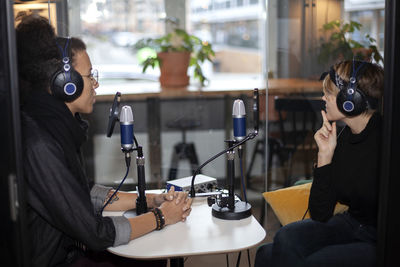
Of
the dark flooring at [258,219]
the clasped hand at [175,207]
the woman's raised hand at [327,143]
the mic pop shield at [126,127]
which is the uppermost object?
the mic pop shield at [126,127]

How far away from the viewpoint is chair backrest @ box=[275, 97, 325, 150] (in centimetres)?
384

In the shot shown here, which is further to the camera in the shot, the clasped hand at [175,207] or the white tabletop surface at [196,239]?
the clasped hand at [175,207]

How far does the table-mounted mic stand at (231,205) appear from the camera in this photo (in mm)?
1665

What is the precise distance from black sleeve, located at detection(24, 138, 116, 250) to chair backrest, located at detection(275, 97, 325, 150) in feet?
8.55

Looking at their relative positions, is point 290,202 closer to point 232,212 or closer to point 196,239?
point 232,212

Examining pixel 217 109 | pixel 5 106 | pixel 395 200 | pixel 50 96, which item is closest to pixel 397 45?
pixel 395 200

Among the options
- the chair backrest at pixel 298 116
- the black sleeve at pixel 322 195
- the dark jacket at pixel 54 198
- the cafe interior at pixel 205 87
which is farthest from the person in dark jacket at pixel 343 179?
the chair backrest at pixel 298 116

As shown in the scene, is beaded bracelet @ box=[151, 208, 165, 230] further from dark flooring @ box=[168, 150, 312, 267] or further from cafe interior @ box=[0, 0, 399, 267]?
cafe interior @ box=[0, 0, 399, 267]

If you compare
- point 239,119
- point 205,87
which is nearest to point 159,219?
point 239,119

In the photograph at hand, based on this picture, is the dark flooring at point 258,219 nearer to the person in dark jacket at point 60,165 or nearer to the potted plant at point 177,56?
the person in dark jacket at point 60,165

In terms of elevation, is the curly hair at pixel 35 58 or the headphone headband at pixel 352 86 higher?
the curly hair at pixel 35 58

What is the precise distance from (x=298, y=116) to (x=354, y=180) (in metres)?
2.05

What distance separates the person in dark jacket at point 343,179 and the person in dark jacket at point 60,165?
47 cm

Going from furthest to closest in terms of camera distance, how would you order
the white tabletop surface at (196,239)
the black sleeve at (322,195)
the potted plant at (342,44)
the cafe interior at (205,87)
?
1. the cafe interior at (205,87)
2. the potted plant at (342,44)
3. the black sleeve at (322,195)
4. the white tabletop surface at (196,239)
